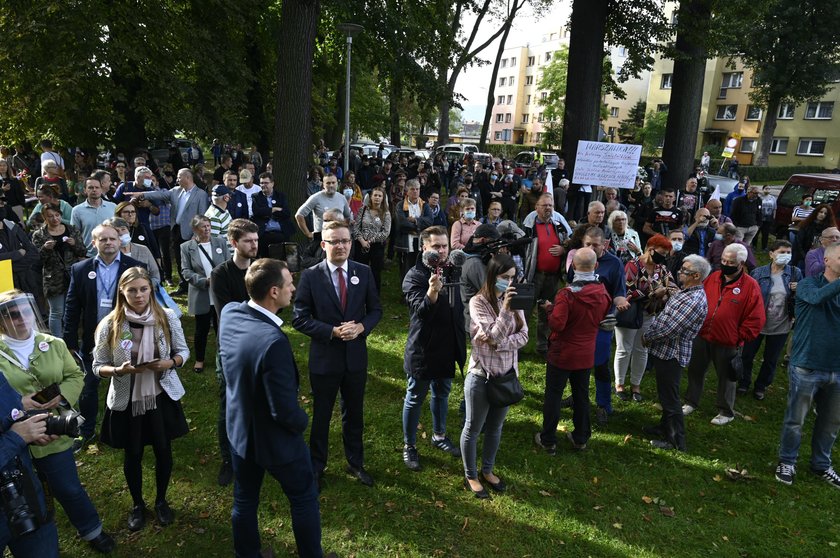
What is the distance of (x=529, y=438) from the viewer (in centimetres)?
518

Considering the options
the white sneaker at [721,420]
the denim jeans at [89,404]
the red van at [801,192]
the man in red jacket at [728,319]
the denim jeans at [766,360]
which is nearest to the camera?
the denim jeans at [89,404]

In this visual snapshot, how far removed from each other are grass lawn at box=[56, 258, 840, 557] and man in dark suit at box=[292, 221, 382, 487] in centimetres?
76

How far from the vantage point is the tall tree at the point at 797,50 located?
32.0 metres

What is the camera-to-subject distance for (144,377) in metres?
3.55

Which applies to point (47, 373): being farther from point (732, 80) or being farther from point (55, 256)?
point (732, 80)

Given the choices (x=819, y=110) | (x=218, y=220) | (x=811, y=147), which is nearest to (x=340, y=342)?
(x=218, y=220)

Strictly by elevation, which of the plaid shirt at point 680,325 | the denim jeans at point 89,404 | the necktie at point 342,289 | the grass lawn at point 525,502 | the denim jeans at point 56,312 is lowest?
the grass lawn at point 525,502

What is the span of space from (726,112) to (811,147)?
8054 millimetres

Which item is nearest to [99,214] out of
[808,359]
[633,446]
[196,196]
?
[196,196]

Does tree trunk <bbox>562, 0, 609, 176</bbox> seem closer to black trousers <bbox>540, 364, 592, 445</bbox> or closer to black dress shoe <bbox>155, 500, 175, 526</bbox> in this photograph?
black trousers <bbox>540, 364, 592, 445</bbox>

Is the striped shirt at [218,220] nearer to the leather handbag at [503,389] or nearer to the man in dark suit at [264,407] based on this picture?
the man in dark suit at [264,407]

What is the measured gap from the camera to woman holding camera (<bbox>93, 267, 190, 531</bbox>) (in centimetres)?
350

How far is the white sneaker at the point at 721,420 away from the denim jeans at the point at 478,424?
9.36ft

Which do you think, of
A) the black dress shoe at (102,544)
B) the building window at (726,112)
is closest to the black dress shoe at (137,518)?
the black dress shoe at (102,544)
